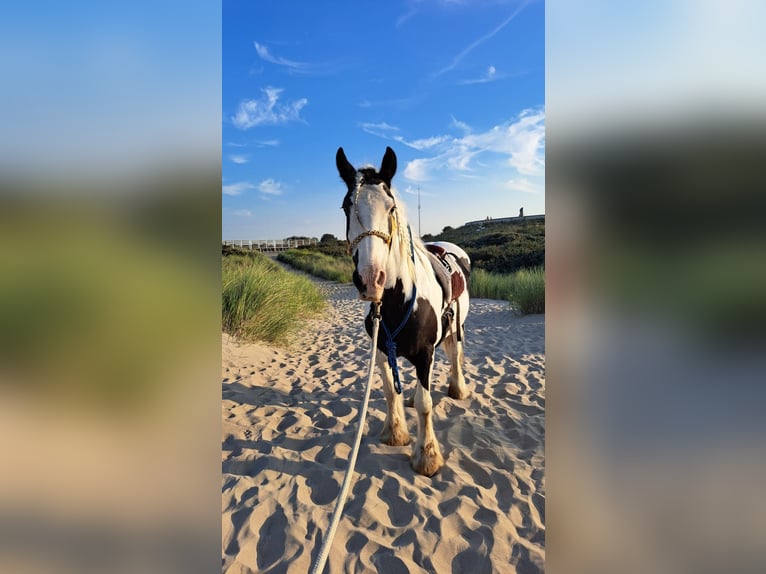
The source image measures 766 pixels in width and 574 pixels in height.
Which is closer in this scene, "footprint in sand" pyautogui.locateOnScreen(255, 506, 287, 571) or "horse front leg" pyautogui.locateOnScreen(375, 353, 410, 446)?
"footprint in sand" pyautogui.locateOnScreen(255, 506, 287, 571)

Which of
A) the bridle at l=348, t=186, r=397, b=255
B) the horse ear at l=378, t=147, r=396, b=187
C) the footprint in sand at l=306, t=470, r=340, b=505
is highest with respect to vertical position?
the horse ear at l=378, t=147, r=396, b=187

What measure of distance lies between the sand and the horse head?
137cm

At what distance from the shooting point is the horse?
73.4 inches

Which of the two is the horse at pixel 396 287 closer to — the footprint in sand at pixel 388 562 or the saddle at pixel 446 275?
the saddle at pixel 446 275

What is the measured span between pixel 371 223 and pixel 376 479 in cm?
179

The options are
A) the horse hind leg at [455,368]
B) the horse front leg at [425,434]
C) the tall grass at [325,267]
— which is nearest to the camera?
the horse front leg at [425,434]

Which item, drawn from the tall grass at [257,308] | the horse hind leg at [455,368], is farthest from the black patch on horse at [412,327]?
the tall grass at [257,308]

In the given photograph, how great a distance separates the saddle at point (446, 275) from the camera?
292cm

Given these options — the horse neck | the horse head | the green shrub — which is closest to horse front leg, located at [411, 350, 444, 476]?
the horse neck
